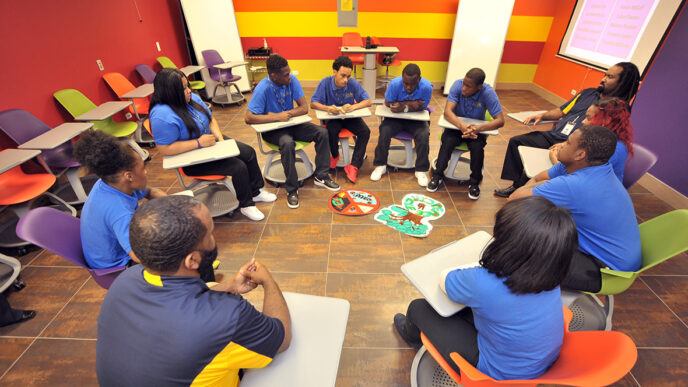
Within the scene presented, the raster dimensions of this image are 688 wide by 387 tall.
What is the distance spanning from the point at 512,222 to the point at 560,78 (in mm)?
6284

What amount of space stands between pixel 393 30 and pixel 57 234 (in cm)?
652

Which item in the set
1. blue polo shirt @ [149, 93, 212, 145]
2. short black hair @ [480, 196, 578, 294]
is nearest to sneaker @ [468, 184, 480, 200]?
short black hair @ [480, 196, 578, 294]

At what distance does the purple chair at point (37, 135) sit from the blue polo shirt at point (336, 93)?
104 inches

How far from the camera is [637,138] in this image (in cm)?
360

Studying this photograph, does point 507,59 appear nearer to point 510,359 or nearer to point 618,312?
point 618,312

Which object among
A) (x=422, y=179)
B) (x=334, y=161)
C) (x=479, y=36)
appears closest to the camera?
(x=422, y=179)

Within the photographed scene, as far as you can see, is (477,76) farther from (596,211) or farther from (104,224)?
(104,224)

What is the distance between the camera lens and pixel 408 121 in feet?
11.5

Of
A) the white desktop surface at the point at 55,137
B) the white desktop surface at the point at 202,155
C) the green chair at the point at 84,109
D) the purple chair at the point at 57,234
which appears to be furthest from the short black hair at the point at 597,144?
the green chair at the point at 84,109

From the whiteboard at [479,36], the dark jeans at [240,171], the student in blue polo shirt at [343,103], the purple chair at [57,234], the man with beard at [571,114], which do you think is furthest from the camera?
the whiteboard at [479,36]

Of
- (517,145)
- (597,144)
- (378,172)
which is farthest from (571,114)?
(378,172)

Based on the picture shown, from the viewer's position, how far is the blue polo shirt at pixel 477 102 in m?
3.06

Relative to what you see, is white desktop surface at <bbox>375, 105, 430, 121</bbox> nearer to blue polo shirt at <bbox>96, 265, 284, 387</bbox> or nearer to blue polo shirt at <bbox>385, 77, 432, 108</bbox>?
blue polo shirt at <bbox>385, 77, 432, 108</bbox>

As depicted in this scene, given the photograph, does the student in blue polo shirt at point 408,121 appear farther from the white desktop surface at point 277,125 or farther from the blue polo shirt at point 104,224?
the blue polo shirt at point 104,224
